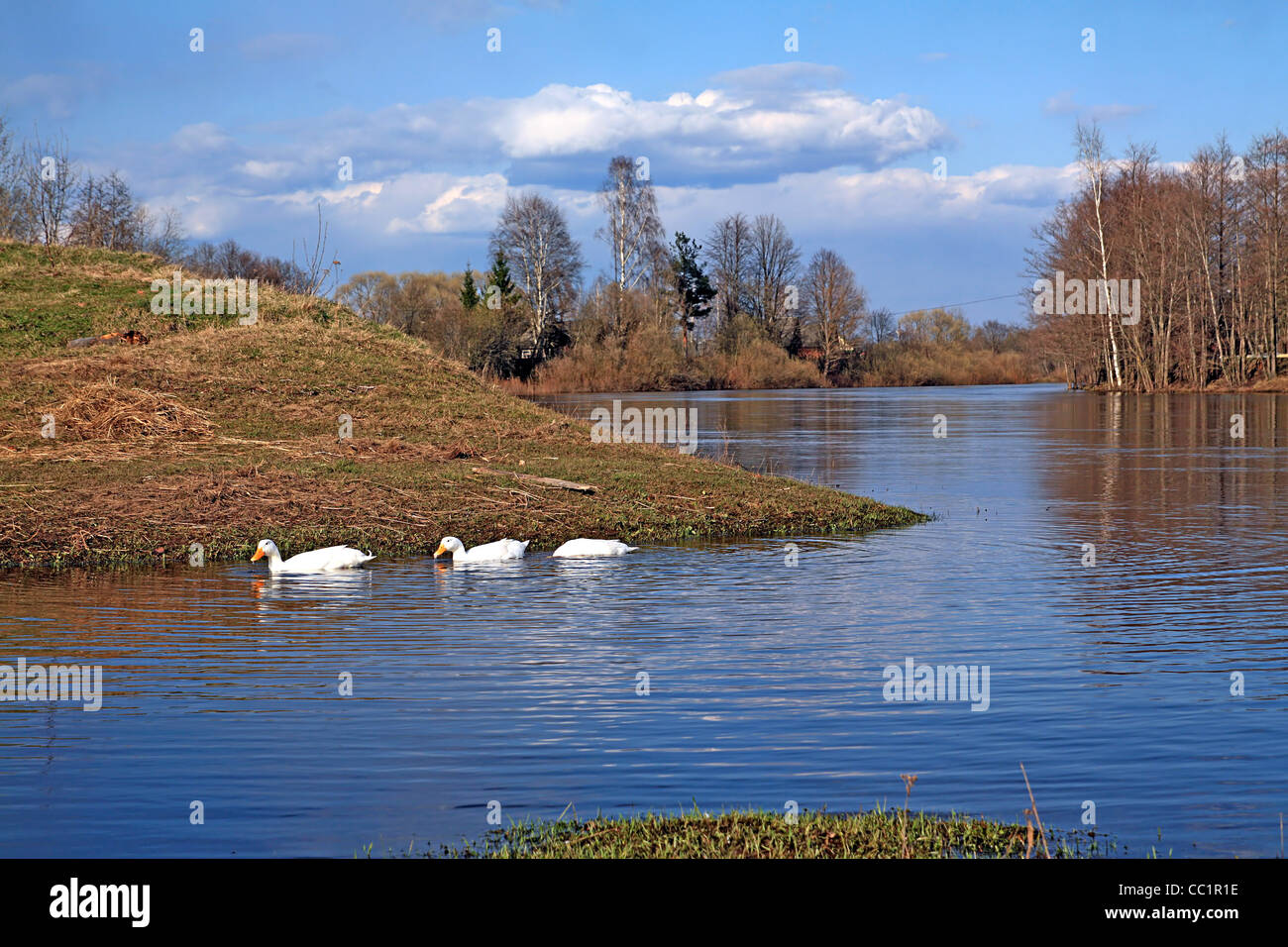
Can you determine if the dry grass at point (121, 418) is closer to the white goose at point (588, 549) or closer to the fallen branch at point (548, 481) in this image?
the fallen branch at point (548, 481)

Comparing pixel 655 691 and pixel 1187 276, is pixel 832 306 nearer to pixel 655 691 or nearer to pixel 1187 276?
pixel 1187 276

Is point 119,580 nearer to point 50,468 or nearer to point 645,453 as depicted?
point 50,468

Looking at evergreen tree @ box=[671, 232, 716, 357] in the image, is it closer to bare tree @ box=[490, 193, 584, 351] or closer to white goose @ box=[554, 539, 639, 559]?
bare tree @ box=[490, 193, 584, 351]

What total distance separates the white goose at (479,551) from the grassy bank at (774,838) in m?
9.97

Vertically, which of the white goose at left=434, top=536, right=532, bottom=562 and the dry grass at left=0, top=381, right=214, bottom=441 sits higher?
the dry grass at left=0, top=381, right=214, bottom=441

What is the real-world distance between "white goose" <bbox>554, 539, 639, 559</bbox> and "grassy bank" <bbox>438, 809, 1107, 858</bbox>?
407 inches

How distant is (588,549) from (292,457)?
29.3 feet

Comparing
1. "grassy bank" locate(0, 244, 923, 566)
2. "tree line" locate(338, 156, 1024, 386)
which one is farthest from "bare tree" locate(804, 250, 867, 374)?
"grassy bank" locate(0, 244, 923, 566)

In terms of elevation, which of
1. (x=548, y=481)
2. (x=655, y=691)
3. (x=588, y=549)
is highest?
(x=548, y=481)

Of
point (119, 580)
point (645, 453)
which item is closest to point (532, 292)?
point (645, 453)

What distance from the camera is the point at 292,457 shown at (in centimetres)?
2361

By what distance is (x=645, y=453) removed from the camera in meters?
26.4

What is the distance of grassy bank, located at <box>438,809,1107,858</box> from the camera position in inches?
237

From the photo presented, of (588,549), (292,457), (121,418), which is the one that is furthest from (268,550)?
(121,418)
